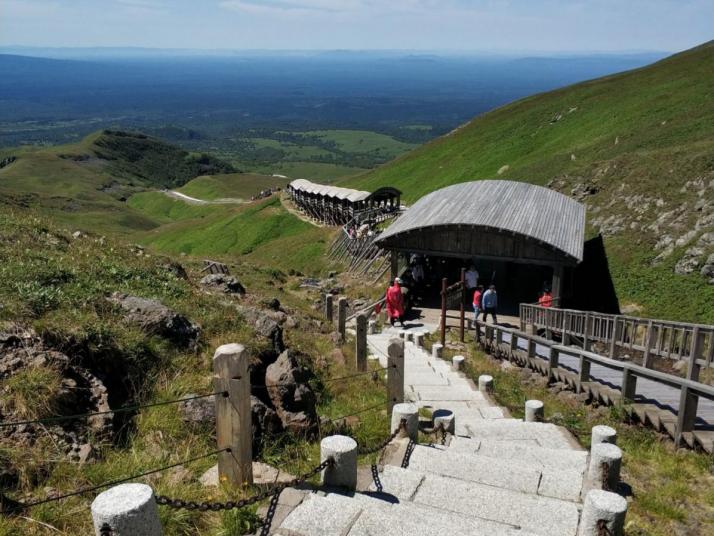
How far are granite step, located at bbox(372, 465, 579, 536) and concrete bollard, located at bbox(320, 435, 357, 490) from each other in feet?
1.71

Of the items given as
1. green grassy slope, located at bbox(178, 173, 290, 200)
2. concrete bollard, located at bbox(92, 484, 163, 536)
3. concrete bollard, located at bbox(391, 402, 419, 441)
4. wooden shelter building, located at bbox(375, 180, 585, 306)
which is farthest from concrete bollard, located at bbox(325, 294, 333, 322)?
green grassy slope, located at bbox(178, 173, 290, 200)

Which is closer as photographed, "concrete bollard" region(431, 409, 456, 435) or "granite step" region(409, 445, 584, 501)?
"granite step" region(409, 445, 584, 501)

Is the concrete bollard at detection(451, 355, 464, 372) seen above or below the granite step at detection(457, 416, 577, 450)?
below

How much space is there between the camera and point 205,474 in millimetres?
5879

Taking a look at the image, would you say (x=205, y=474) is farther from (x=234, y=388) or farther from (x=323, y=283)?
(x=323, y=283)

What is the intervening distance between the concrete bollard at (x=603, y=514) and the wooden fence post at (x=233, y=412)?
3102 millimetres

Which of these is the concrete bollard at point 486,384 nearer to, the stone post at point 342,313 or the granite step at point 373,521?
the stone post at point 342,313

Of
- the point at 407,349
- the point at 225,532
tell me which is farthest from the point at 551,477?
the point at 407,349

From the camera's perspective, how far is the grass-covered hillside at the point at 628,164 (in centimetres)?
2225

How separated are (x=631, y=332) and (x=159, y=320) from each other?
11.9 meters

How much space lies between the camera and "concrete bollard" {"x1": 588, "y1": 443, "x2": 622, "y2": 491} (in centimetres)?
611

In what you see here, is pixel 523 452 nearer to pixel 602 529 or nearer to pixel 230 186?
pixel 602 529

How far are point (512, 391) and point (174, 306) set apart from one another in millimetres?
7300

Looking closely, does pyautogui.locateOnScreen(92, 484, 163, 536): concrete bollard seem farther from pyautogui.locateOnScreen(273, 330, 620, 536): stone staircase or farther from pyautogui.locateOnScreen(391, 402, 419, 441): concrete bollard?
pyautogui.locateOnScreen(391, 402, 419, 441): concrete bollard
